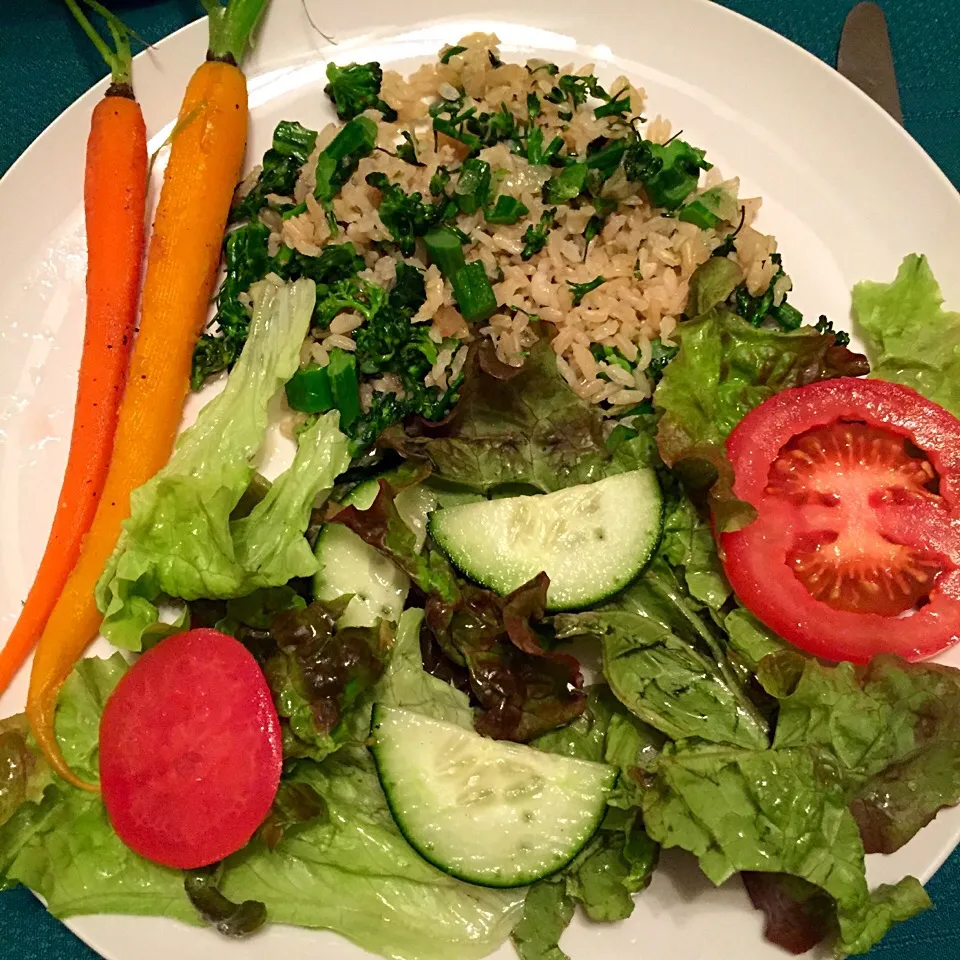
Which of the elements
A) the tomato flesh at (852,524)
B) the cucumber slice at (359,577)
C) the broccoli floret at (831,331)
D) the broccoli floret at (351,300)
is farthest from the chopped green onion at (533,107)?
the cucumber slice at (359,577)

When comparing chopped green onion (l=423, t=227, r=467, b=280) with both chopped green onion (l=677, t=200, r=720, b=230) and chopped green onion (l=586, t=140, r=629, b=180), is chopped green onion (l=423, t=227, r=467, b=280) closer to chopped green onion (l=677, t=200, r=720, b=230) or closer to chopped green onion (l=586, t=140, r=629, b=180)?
chopped green onion (l=586, t=140, r=629, b=180)

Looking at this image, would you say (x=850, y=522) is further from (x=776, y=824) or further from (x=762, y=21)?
(x=762, y=21)

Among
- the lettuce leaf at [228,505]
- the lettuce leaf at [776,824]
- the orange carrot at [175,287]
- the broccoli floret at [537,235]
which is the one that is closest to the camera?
the lettuce leaf at [776,824]

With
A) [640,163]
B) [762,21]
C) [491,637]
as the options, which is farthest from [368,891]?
[762,21]

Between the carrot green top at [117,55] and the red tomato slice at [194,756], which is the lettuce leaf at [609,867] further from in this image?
the carrot green top at [117,55]

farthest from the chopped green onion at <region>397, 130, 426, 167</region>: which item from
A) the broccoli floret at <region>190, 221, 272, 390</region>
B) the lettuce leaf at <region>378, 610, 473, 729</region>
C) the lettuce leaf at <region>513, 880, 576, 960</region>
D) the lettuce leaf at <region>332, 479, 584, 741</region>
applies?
the lettuce leaf at <region>513, 880, 576, 960</region>

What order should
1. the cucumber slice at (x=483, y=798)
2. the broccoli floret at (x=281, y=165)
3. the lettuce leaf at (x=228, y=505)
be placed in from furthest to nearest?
the broccoli floret at (x=281, y=165) < the lettuce leaf at (x=228, y=505) < the cucumber slice at (x=483, y=798)
